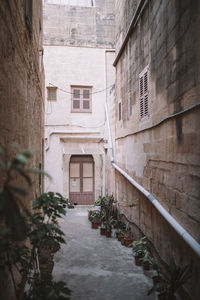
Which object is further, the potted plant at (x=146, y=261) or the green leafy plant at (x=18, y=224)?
the potted plant at (x=146, y=261)

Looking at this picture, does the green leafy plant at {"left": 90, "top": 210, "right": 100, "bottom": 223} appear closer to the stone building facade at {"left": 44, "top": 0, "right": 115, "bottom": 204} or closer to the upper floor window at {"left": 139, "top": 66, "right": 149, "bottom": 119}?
the stone building facade at {"left": 44, "top": 0, "right": 115, "bottom": 204}

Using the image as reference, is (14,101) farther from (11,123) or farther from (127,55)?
(127,55)

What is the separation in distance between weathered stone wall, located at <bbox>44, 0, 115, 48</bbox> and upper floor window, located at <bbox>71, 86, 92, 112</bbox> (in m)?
2.12

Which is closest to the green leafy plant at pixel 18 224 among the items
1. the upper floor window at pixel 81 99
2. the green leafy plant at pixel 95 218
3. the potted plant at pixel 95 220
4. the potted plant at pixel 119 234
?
the potted plant at pixel 119 234

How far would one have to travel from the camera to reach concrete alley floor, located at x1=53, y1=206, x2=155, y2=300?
4.57m

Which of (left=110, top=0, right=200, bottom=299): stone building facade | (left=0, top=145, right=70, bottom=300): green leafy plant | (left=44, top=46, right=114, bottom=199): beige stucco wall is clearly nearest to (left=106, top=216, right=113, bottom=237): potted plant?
(left=110, top=0, right=200, bottom=299): stone building facade

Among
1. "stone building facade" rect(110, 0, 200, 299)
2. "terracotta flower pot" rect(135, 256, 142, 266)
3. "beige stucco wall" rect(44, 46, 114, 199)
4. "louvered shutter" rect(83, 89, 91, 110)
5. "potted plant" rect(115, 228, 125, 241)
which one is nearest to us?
"stone building facade" rect(110, 0, 200, 299)

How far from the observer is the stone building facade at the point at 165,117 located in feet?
12.0

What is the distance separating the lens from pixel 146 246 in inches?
229

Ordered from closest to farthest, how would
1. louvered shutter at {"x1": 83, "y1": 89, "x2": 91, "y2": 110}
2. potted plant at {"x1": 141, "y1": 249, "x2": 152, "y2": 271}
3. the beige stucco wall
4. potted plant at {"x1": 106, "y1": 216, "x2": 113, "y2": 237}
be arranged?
potted plant at {"x1": 141, "y1": 249, "x2": 152, "y2": 271} < potted plant at {"x1": 106, "y1": 216, "x2": 113, "y2": 237} < the beige stucco wall < louvered shutter at {"x1": 83, "y1": 89, "x2": 91, "y2": 110}

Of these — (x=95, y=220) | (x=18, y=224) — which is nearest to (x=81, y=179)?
(x=95, y=220)

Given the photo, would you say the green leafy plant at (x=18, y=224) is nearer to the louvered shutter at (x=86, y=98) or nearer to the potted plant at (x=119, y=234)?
the potted plant at (x=119, y=234)

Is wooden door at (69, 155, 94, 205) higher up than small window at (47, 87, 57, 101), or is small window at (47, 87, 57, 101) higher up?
small window at (47, 87, 57, 101)

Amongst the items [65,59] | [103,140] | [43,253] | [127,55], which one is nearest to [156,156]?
[43,253]
